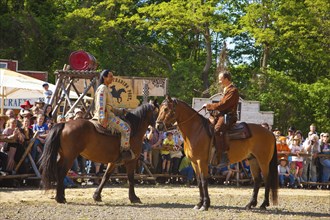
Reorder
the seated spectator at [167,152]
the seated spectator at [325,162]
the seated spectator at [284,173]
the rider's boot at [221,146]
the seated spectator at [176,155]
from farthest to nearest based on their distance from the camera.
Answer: the seated spectator at [325,162] < the seated spectator at [284,173] < the seated spectator at [176,155] < the seated spectator at [167,152] < the rider's boot at [221,146]

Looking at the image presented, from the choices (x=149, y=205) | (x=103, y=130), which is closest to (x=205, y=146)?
(x=149, y=205)

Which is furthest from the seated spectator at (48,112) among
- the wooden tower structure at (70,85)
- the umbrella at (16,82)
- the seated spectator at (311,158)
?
the seated spectator at (311,158)

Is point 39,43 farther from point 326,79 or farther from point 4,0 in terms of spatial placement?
point 326,79

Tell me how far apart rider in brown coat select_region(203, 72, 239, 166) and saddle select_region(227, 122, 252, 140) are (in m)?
0.13

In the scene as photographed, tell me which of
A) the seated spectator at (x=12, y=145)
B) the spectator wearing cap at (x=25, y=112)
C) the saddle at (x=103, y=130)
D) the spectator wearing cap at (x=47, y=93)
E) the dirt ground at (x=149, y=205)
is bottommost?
the dirt ground at (x=149, y=205)

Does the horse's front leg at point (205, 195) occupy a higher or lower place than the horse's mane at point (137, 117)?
lower

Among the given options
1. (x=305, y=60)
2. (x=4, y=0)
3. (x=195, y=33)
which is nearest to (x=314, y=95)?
(x=305, y=60)

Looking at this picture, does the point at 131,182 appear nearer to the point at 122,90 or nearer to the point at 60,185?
the point at 60,185

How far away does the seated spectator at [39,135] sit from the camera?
1825 centimetres

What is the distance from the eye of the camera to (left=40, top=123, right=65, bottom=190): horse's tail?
1421cm

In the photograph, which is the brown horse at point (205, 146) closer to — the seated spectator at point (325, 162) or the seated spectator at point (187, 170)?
the seated spectator at point (187, 170)

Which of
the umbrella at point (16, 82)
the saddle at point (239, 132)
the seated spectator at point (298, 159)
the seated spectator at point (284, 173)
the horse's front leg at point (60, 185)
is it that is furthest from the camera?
the seated spectator at point (298, 159)

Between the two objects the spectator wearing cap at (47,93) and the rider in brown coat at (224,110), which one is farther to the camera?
the spectator wearing cap at (47,93)

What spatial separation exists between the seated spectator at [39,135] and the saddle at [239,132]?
5496 millimetres
